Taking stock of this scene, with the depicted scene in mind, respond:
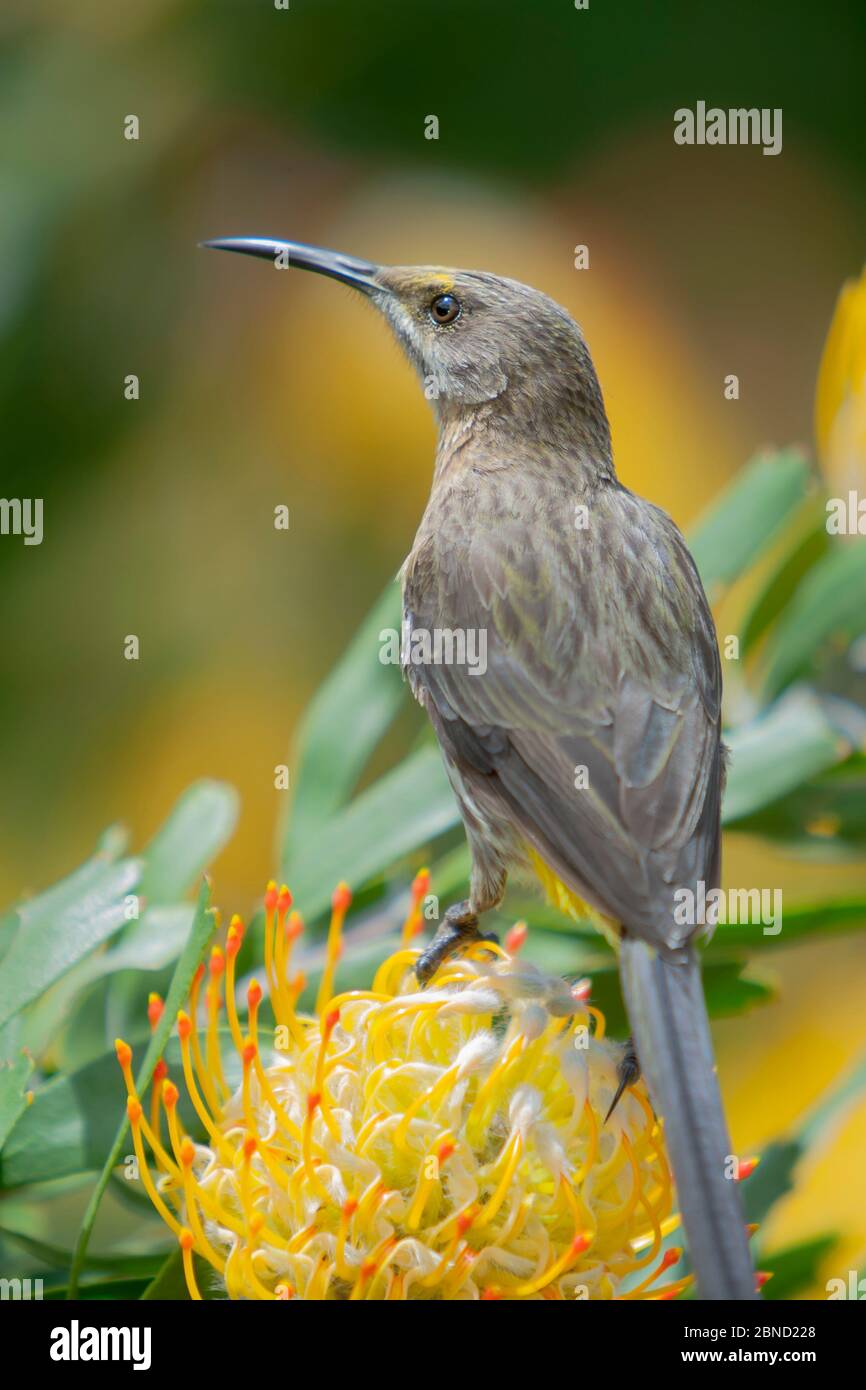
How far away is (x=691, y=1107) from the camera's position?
1.27 metres

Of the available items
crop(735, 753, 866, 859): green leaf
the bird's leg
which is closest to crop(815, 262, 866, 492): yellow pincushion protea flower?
crop(735, 753, 866, 859): green leaf

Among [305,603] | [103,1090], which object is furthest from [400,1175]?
[305,603]

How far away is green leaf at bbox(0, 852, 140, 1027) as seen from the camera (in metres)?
1.34

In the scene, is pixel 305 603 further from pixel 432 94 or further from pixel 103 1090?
pixel 103 1090

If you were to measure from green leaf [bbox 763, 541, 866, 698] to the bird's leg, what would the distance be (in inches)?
25.8

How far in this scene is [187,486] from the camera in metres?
3.09

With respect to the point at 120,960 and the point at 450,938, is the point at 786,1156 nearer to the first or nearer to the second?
the point at 450,938

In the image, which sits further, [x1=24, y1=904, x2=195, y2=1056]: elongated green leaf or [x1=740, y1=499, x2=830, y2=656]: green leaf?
[x1=740, y1=499, x2=830, y2=656]: green leaf

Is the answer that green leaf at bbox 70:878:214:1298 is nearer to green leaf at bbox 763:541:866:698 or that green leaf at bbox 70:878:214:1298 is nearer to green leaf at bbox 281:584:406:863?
green leaf at bbox 281:584:406:863

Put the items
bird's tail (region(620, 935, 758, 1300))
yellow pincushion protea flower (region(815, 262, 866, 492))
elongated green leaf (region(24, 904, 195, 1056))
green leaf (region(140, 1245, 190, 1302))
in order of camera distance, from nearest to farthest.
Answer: bird's tail (region(620, 935, 758, 1300)) → green leaf (region(140, 1245, 190, 1302)) → elongated green leaf (region(24, 904, 195, 1056)) → yellow pincushion protea flower (region(815, 262, 866, 492))

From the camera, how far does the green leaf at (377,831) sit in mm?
1624

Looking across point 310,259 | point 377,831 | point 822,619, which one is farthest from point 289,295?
point 377,831

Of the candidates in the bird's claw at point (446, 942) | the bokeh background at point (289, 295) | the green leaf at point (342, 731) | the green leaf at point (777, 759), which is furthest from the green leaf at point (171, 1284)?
the bokeh background at point (289, 295)

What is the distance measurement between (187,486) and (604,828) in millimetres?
1823
